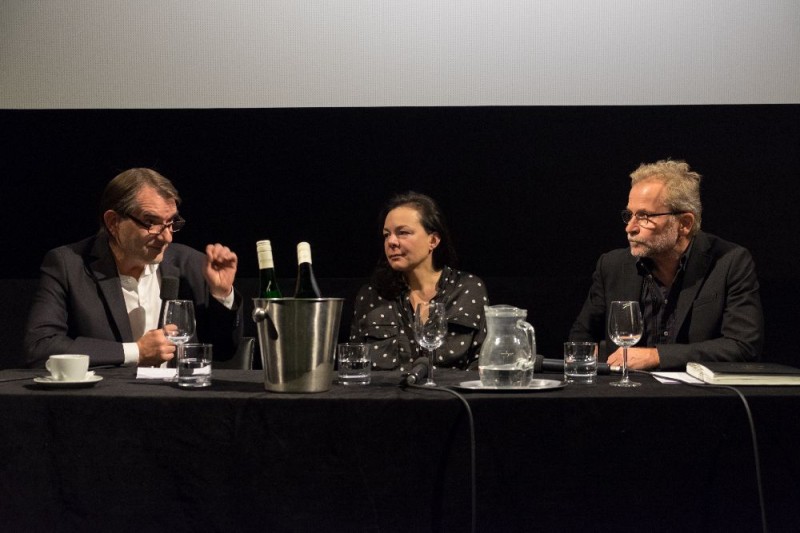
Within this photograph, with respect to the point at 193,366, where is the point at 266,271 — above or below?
above

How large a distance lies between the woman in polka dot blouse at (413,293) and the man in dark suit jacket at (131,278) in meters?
0.52

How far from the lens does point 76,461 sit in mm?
1656

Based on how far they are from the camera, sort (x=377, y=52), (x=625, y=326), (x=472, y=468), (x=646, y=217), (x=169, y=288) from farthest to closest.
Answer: (x=377, y=52)
(x=646, y=217)
(x=169, y=288)
(x=625, y=326)
(x=472, y=468)

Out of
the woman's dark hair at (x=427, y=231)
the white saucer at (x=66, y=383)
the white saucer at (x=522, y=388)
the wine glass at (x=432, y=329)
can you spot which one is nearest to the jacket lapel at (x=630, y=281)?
the woman's dark hair at (x=427, y=231)

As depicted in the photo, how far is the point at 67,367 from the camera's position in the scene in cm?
182

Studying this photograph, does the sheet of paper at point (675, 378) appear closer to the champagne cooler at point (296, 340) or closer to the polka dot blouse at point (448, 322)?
the champagne cooler at point (296, 340)

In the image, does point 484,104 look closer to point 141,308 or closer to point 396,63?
point 396,63

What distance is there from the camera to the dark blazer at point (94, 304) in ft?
8.48

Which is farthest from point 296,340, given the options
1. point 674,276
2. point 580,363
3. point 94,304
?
point 674,276

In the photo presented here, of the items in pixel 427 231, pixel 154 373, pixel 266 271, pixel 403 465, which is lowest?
pixel 403 465

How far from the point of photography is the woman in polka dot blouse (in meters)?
3.02

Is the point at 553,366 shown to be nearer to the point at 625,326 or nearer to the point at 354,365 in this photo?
the point at 625,326

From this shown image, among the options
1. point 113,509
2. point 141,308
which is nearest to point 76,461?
point 113,509

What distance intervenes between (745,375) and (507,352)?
52 cm
